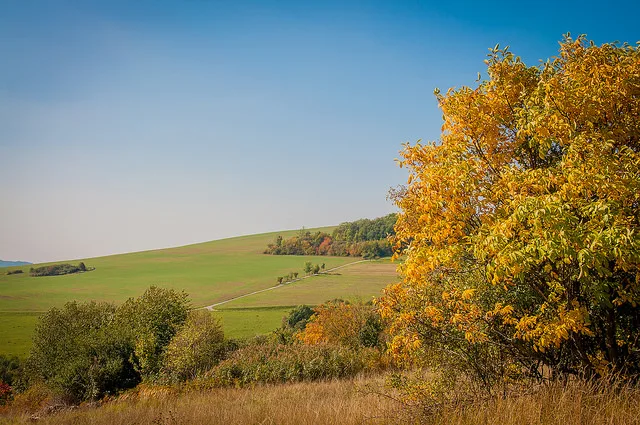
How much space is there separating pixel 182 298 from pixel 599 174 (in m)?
41.3

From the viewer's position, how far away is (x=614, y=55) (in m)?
8.58

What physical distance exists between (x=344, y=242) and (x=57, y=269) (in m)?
93.5

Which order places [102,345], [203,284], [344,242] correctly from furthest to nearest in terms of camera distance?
[344,242], [203,284], [102,345]

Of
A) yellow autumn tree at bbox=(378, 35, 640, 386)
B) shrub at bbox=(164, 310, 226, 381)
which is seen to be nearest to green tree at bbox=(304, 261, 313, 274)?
shrub at bbox=(164, 310, 226, 381)

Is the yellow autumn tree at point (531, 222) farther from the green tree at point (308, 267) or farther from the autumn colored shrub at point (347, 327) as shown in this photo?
the green tree at point (308, 267)

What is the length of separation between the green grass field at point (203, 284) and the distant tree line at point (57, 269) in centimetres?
324

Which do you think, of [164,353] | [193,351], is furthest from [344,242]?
[193,351]

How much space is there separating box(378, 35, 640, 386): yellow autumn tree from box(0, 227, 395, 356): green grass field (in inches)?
2396

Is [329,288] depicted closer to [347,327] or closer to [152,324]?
[347,327]

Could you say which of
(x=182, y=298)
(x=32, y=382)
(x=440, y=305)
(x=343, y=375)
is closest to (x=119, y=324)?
(x=182, y=298)

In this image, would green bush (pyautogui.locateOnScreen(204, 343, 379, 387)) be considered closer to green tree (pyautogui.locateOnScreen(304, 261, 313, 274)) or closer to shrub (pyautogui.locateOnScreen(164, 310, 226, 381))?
shrub (pyautogui.locateOnScreen(164, 310, 226, 381))

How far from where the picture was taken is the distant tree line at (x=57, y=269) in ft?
407

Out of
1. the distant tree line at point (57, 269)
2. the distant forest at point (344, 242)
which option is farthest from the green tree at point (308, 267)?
the distant tree line at point (57, 269)

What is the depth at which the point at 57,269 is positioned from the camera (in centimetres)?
12788
